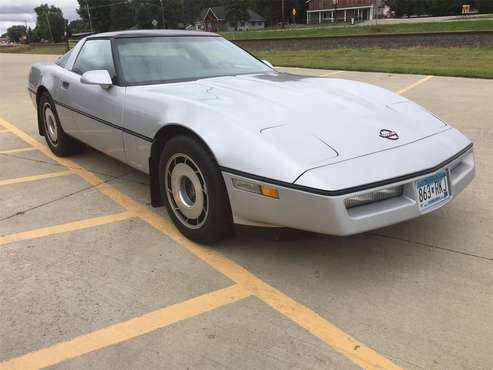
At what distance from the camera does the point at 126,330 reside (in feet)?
7.42

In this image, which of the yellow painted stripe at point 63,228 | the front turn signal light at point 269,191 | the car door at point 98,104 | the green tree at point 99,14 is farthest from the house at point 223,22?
the front turn signal light at point 269,191

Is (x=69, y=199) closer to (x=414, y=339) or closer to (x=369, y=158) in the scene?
(x=369, y=158)

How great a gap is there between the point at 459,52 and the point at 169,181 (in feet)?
52.8

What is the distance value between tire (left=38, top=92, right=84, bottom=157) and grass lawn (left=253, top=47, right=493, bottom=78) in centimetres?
884

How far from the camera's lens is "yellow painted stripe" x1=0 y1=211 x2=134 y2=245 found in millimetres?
3246

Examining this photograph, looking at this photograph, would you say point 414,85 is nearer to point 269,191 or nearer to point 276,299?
point 269,191

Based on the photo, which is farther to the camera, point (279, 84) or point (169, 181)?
point (279, 84)

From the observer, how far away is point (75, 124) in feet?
14.4

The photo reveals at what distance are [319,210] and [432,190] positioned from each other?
2.42 feet

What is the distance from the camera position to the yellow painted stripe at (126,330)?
208cm

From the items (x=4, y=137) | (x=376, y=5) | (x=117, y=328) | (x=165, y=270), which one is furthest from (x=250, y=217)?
(x=376, y=5)

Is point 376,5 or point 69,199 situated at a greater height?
point 376,5

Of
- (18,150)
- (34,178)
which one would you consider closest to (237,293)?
(34,178)

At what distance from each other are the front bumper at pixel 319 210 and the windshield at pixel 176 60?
4.76 ft
